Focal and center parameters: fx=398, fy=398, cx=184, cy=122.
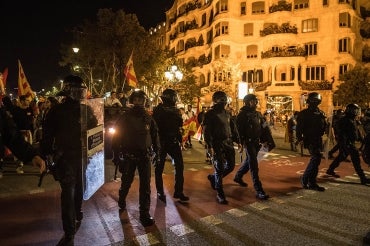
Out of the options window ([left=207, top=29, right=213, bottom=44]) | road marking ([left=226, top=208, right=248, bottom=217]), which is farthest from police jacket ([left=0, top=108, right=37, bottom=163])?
window ([left=207, top=29, right=213, bottom=44])

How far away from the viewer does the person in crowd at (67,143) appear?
5039 mm

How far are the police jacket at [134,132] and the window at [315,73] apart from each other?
44.2 metres

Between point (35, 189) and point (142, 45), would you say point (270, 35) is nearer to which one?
point (142, 45)

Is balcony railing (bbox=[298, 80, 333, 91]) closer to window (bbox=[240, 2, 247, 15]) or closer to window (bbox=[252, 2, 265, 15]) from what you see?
window (bbox=[252, 2, 265, 15])

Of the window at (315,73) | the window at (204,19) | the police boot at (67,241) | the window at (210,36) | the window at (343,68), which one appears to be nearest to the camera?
the police boot at (67,241)

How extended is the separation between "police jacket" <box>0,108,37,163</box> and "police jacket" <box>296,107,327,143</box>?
6042mm

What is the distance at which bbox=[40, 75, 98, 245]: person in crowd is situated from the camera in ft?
16.5

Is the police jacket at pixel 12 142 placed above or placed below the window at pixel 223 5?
below

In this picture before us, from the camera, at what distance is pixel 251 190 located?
846 cm

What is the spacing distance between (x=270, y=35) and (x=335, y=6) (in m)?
7.91

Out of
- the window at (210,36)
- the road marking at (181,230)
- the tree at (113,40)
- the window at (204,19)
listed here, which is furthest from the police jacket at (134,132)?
the window at (204,19)

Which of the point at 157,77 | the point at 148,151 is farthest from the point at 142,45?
the point at 148,151

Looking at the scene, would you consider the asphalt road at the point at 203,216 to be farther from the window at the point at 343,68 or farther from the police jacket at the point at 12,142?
the window at the point at 343,68

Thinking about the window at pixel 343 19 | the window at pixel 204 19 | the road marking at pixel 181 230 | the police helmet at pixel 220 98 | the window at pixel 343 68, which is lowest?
the road marking at pixel 181 230
